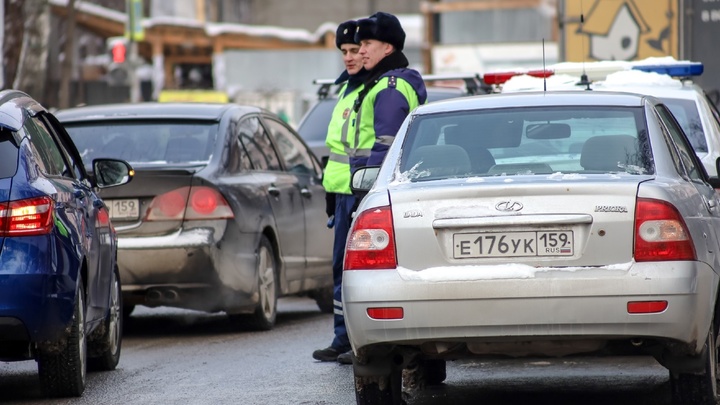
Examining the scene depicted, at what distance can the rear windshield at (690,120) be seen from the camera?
10.9m

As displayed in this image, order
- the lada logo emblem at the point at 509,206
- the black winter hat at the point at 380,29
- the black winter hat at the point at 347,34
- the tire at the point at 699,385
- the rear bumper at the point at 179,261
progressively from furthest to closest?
the rear bumper at the point at 179,261 < the black winter hat at the point at 347,34 < the black winter hat at the point at 380,29 < the tire at the point at 699,385 < the lada logo emblem at the point at 509,206

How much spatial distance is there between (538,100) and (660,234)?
4.04ft

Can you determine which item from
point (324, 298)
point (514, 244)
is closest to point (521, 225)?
point (514, 244)

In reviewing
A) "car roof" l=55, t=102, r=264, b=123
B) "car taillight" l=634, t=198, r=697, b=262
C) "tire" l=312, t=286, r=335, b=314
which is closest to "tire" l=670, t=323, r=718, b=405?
"car taillight" l=634, t=198, r=697, b=262

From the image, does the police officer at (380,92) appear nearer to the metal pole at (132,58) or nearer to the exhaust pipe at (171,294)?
the exhaust pipe at (171,294)

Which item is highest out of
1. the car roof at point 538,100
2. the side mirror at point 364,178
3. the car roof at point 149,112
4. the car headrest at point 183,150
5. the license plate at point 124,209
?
the car roof at point 538,100

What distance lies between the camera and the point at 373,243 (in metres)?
6.75

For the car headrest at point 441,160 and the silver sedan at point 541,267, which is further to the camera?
the car headrest at point 441,160

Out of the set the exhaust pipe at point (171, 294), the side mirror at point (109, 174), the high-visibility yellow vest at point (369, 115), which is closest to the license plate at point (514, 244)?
the high-visibility yellow vest at point (369, 115)

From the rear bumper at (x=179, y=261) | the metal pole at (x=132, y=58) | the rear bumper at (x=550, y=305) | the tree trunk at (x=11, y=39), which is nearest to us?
the rear bumper at (x=550, y=305)

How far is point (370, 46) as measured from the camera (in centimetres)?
938

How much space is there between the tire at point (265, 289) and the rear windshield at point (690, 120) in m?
2.87

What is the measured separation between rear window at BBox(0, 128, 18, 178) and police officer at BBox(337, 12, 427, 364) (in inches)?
81.1

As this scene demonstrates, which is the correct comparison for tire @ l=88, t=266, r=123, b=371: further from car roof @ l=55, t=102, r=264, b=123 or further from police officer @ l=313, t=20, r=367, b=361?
car roof @ l=55, t=102, r=264, b=123
